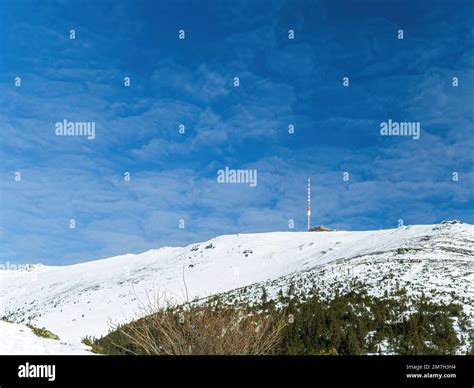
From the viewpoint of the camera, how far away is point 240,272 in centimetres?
4678

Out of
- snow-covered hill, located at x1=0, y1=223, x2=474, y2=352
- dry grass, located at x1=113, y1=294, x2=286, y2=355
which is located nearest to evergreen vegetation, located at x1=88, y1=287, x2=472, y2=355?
Answer: snow-covered hill, located at x1=0, y1=223, x2=474, y2=352

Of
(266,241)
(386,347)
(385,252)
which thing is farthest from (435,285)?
(266,241)

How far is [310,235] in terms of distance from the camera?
5816cm

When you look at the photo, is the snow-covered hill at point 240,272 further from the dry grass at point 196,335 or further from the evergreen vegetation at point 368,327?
the dry grass at point 196,335

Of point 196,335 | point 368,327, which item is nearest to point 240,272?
point 368,327

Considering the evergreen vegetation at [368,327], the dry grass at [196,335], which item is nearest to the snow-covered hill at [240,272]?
the evergreen vegetation at [368,327]

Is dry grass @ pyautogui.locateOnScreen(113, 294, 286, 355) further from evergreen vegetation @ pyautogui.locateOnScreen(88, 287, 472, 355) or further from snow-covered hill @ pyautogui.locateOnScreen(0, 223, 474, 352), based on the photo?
snow-covered hill @ pyautogui.locateOnScreen(0, 223, 474, 352)

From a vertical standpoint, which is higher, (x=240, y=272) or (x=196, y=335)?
(x=240, y=272)

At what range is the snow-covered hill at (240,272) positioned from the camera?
1105 inches

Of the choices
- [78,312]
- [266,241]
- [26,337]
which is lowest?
[78,312]

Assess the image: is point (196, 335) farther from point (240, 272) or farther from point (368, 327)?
point (240, 272)

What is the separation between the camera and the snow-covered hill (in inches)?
1105
